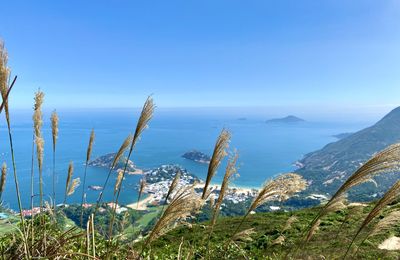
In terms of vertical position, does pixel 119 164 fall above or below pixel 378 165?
below

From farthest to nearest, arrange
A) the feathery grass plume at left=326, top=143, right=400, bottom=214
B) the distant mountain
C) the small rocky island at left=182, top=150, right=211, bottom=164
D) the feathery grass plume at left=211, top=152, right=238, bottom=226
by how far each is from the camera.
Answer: the small rocky island at left=182, top=150, right=211, bottom=164 < the distant mountain < the feathery grass plume at left=211, top=152, right=238, bottom=226 < the feathery grass plume at left=326, top=143, right=400, bottom=214

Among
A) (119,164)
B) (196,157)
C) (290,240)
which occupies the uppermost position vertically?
(119,164)

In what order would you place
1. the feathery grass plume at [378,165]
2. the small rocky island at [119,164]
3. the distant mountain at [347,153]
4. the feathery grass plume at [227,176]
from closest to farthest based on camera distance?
the feathery grass plume at [378,165] < the feathery grass plume at [227,176] < the small rocky island at [119,164] < the distant mountain at [347,153]

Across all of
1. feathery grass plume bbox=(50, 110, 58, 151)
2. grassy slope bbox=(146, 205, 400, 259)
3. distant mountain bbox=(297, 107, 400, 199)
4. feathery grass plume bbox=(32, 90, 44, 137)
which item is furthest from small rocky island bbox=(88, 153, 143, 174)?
distant mountain bbox=(297, 107, 400, 199)

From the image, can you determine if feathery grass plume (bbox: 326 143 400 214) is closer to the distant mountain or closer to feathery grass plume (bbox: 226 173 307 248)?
feathery grass plume (bbox: 226 173 307 248)

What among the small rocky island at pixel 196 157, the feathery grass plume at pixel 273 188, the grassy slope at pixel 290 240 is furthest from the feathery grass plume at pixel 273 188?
the small rocky island at pixel 196 157

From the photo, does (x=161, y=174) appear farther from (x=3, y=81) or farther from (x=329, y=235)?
(x=3, y=81)

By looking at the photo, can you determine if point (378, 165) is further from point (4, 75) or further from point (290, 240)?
point (290, 240)

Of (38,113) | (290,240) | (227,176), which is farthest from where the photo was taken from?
(290,240)

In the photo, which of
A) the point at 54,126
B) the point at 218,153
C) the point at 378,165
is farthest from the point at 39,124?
the point at 378,165

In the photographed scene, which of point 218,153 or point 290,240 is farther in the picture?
point 290,240

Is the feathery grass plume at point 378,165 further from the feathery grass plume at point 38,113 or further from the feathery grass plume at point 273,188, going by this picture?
the feathery grass plume at point 38,113
